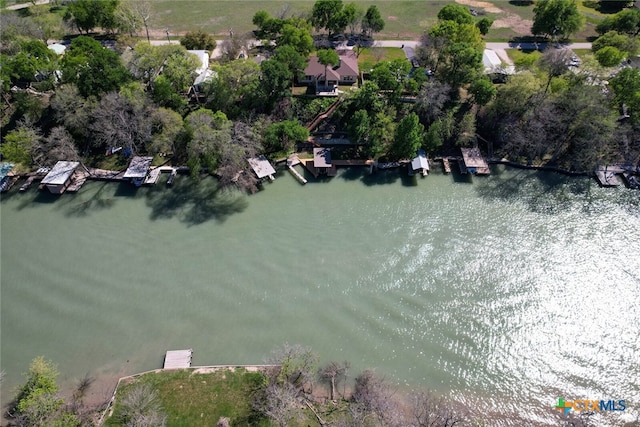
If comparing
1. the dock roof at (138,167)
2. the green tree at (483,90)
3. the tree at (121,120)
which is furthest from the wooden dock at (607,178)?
the tree at (121,120)

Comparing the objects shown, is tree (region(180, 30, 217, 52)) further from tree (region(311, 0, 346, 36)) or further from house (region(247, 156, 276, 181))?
house (region(247, 156, 276, 181))

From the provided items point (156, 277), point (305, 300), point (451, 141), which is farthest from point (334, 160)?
point (156, 277)

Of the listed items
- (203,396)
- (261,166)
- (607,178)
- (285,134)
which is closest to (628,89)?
(607,178)

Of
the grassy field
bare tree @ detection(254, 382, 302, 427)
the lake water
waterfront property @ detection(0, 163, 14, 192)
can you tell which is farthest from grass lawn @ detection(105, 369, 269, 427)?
the grassy field

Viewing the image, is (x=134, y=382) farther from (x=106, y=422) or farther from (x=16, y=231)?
(x=16, y=231)

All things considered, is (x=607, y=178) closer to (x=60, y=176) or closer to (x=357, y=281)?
(x=357, y=281)

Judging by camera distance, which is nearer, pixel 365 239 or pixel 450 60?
pixel 365 239

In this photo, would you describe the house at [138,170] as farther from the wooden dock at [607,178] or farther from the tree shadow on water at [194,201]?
the wooden dock at [607,178]
